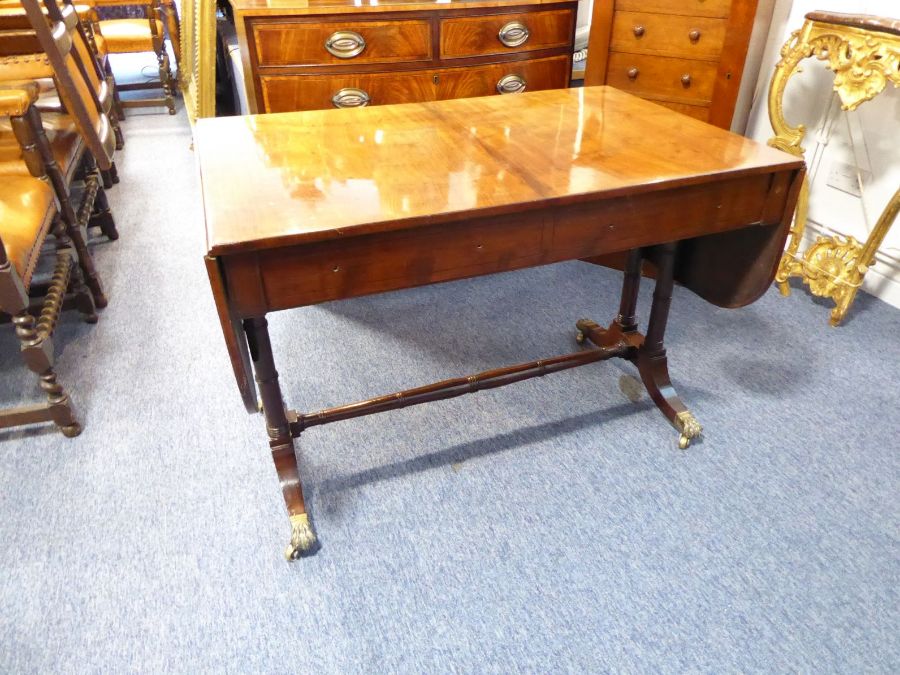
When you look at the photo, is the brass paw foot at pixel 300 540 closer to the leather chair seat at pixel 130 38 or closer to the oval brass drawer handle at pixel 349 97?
the oval brass drawer handle at pixel 349 97

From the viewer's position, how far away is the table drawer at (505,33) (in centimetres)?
234

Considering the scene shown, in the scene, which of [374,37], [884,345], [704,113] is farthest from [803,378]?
[374,37]

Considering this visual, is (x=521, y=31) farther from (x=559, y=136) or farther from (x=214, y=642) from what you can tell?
(x=214, y=642)

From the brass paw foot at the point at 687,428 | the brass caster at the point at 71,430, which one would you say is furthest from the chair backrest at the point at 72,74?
the brass paw foot at the point at 687,428

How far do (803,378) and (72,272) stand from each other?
2.68 metres

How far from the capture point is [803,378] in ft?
6.91

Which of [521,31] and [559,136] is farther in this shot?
[521,31]

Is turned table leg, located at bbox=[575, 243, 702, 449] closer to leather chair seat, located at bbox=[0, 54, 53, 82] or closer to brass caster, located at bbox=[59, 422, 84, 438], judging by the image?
brass caster, located at bbox=[59, 422, 84, 438]

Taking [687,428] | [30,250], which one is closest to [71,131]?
[30,250]

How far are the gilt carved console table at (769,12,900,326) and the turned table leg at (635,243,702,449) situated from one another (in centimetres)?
90

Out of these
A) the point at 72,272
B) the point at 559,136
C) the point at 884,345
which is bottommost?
the point at 884,345

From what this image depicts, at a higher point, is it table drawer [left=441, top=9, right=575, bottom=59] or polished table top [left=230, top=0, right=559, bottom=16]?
polished table top [left=230, top=0, right=559, bottom=16]

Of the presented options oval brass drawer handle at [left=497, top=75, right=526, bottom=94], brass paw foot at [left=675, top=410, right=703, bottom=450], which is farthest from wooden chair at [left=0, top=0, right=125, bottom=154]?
brass paw foot at [left=675, top=410, right=703, bottom=450]

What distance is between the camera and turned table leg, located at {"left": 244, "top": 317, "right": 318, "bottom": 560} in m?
1.49
